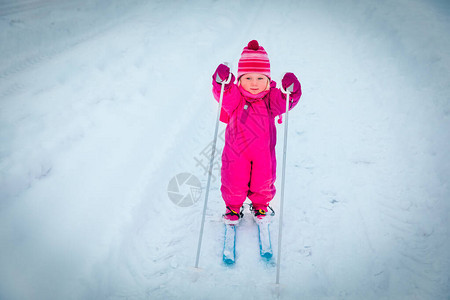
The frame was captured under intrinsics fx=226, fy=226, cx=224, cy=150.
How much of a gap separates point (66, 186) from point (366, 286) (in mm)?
3208

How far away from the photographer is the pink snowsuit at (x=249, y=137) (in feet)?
7.40

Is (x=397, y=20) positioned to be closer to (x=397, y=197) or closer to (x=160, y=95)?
(x=397, y=197)

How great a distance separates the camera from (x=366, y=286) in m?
2.11

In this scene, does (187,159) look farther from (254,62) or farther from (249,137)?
(254,62)

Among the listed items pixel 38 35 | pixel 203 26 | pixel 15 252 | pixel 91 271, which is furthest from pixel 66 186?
pixel 203 26

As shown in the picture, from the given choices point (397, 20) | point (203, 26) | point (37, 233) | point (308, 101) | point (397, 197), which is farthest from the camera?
point (203, 26)

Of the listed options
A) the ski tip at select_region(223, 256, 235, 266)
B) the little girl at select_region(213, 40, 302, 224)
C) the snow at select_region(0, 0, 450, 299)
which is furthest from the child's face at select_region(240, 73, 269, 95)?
the ski tip at select_region(223, 256, 235, 266)

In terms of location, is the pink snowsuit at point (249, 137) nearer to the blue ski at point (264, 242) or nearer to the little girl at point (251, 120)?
the little girl at point (251, 120)

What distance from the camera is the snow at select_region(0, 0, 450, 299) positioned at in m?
2.12

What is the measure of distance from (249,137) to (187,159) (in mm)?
1325

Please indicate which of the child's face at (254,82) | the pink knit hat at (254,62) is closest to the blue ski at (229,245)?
the child's face at (254,82)

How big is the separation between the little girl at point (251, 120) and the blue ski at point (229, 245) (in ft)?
1.08

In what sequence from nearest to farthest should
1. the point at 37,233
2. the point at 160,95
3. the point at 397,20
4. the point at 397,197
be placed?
the point at 37,233, the point at 397,197, the point at 160,95, the point at 397,20

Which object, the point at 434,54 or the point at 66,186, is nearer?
the point at 66,186
